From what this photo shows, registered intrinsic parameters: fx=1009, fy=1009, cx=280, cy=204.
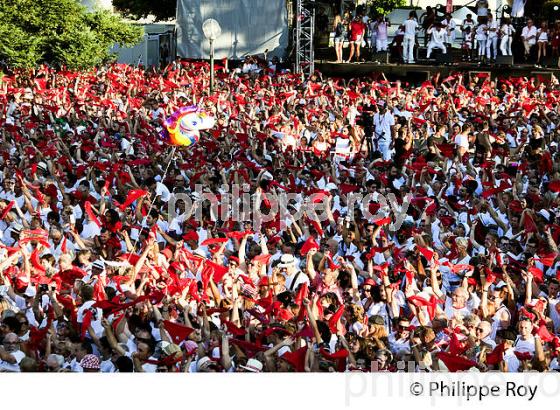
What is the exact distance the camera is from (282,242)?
1026 cm

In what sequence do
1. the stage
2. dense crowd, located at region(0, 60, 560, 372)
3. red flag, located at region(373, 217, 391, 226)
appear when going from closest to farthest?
1. dense crowd, located at region(0, 60, 560, 372)
2. red flag, located at region(373, 217, 391, 226)
3. the stage

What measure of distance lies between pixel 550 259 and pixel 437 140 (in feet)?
17.6

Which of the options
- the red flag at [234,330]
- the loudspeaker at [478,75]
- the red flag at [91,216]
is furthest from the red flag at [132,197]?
the loudspeaker at [478,75]

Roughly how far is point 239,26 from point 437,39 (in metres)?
6.08

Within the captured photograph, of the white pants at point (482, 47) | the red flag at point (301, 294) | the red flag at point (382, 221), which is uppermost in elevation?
the white pants at point (482, 47)

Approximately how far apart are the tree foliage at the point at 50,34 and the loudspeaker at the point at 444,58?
827 centimetres

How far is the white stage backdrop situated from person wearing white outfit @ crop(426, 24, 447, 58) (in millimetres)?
4618

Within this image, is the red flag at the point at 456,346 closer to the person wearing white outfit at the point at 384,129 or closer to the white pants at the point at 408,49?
the person wearing white outfit at the point at 384,129

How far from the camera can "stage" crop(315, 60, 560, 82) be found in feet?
77.9

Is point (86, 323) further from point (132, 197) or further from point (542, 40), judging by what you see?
point (542, 40)

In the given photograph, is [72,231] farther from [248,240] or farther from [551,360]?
[551,360]

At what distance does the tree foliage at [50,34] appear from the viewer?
73.7 feet

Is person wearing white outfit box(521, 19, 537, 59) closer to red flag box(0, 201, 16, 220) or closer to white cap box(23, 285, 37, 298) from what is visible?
red flag box(0, 201, 16, 220)

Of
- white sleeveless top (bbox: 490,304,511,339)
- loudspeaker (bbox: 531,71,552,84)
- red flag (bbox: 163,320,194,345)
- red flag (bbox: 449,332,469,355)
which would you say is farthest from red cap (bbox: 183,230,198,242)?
loudspeaker (bbox: 531,71,552,84)
